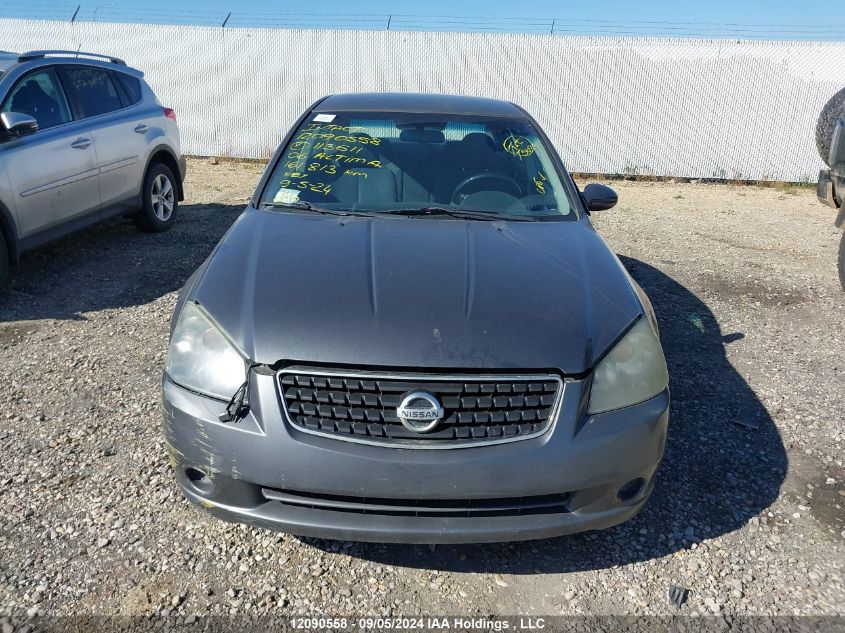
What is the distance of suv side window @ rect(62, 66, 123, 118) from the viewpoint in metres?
6.07

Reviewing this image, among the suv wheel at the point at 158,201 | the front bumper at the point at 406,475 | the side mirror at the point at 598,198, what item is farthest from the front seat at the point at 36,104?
the side mirror at the point at 598,198

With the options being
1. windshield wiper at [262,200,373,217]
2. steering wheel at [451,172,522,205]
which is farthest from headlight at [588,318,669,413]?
windshield wiper at [262,200,373,217]

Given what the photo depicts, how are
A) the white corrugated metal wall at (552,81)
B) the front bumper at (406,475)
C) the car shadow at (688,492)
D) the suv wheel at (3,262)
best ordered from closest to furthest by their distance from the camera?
the front bumper at (406,475)
the car shadow at (688,492)
the suv wheel at (3,262)
the white corrugated metal wall at (552,81)

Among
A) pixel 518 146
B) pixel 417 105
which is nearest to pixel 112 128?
pixel 417 105

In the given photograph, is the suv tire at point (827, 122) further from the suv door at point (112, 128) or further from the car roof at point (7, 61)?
the car roof at point (7, 61)

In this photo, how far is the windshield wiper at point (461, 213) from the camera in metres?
3.35

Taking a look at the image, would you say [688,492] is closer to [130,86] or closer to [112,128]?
[112,128]

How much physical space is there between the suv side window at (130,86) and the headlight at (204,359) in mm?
5316

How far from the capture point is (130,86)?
22.9 ft

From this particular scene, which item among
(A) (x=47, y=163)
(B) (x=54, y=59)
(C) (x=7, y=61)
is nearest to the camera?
(A) (x=47, y=163)

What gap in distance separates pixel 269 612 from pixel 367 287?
3.87 feet

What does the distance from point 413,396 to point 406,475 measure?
0.25 metres

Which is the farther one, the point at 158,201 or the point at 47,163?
the point at 158,201

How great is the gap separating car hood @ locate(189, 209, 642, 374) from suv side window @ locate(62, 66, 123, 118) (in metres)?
3.90
